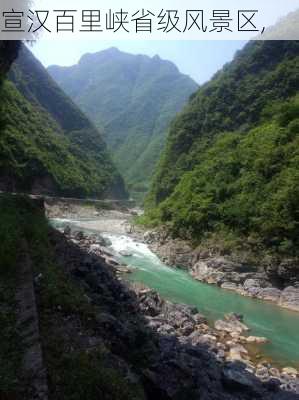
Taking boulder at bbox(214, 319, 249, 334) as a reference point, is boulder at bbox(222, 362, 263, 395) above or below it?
above

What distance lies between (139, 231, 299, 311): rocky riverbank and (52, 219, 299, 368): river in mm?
754

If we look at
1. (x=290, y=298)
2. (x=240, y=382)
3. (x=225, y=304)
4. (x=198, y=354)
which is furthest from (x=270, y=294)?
(x=240, y=382)

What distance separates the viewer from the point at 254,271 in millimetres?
26953

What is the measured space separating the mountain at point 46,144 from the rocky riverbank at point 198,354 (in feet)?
52.1

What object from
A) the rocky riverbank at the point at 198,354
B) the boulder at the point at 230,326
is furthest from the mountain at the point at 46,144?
the boulder at the point at 230,326

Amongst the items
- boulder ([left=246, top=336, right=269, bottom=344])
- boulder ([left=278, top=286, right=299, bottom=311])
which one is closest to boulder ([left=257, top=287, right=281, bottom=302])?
boulder ([left=278, top=286, right=299, bottom=311])

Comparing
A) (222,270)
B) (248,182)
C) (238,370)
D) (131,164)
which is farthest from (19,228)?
(131,164)

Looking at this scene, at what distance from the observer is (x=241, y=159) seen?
38.2m

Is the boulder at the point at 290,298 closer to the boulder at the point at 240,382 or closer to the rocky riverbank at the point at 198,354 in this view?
the rocky riverbank at the point at 198,354

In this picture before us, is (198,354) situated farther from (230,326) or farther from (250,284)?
(250,284)

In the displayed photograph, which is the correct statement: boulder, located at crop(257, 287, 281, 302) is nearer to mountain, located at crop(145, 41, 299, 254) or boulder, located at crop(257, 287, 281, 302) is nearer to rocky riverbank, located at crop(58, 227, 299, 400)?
mountain, located at crop(145, 41, 299, 254)

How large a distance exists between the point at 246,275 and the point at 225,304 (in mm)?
5091

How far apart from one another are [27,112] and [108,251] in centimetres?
5036

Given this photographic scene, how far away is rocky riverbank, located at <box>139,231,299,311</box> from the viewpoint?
24.0m
